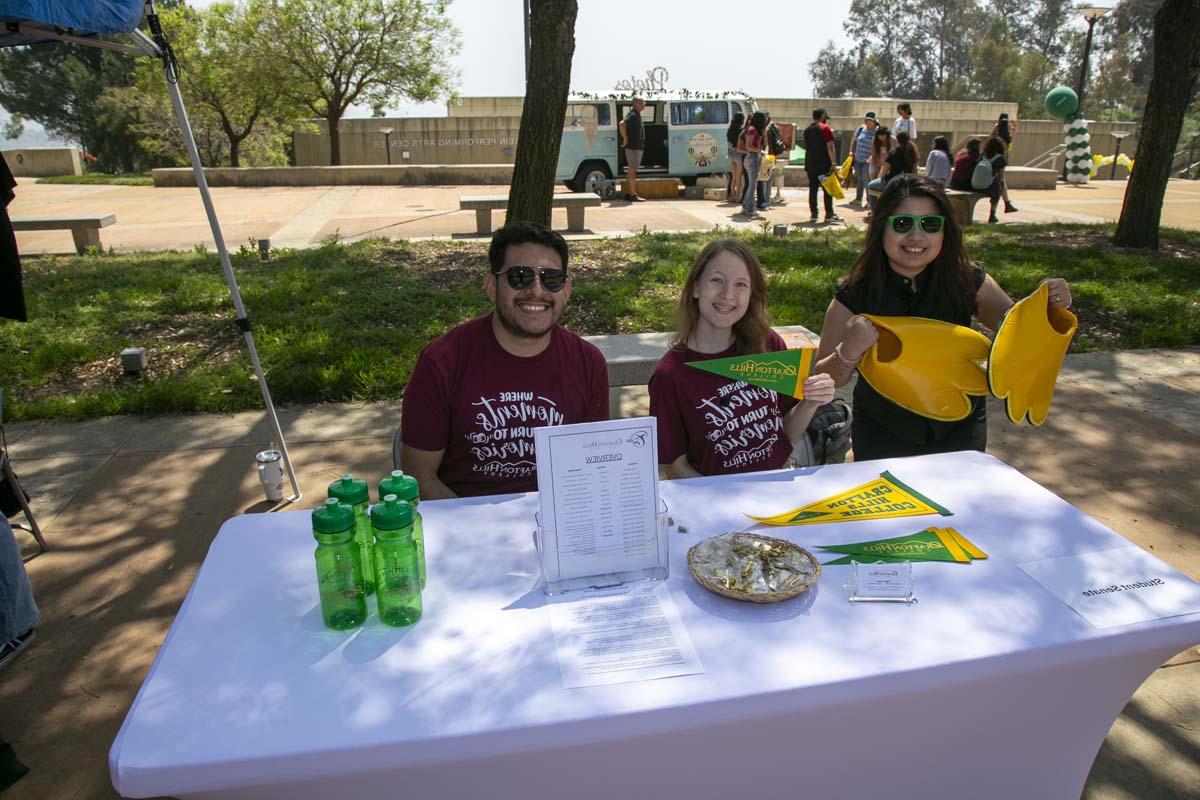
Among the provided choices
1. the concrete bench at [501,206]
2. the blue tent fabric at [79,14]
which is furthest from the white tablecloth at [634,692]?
the concrete bench at [501,206]

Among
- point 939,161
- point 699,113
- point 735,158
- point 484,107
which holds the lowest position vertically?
point 939,161

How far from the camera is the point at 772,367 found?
2.21 metres

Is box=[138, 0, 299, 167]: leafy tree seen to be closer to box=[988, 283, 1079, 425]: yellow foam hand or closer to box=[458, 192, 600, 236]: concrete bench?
box=[458, 192, 600, 236]: concrete bench

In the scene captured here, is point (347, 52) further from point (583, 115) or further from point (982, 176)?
point (982, 176)

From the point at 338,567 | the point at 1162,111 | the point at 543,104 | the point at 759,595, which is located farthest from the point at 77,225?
the point at 1162,111

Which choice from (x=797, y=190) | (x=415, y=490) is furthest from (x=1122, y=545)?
(x=797, y=190)

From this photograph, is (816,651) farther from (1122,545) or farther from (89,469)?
(89,469)

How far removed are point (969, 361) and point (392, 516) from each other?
1.90 m

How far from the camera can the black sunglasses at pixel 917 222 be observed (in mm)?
2686

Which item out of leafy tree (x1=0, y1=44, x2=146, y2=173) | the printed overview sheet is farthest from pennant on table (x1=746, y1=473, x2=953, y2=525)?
leafy tree (x1=0, y1=44, x2=146, y2=173)

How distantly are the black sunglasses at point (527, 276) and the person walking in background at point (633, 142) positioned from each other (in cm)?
1291

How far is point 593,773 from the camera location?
4.82 ft

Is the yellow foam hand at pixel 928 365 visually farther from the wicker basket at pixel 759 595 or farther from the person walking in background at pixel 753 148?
the person walking in background at pixel 753 148

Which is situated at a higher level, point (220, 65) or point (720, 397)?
point (220, 65)
